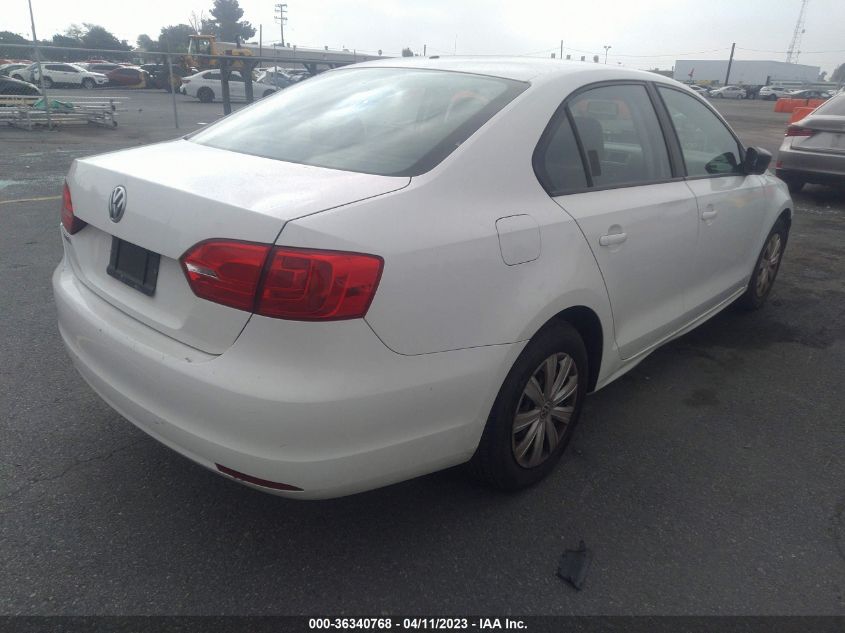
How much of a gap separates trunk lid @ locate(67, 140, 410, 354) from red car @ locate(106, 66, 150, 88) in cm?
4290

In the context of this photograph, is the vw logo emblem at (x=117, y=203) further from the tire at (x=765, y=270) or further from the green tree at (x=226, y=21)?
the green tree at (x=226, y=21)

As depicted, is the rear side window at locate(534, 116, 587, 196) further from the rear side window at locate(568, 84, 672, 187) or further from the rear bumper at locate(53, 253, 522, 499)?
the rear bumper at locate(53, 253, 522, 499)

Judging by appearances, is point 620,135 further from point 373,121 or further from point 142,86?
point 142,86

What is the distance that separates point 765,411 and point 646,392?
0.59m

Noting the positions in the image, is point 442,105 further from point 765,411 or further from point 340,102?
point 765,411

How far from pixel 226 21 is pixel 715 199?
326 ft

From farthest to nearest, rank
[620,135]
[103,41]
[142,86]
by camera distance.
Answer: [103,41], [142,86], [620,135]

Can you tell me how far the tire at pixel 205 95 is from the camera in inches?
1206

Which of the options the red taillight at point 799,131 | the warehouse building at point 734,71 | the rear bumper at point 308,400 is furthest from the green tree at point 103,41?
the warehouse building at point 734,71

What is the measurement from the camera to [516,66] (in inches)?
113

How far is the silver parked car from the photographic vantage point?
8602mm

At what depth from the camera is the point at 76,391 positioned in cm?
328

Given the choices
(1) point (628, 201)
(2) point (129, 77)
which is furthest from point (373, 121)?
(2) point (129, 77)

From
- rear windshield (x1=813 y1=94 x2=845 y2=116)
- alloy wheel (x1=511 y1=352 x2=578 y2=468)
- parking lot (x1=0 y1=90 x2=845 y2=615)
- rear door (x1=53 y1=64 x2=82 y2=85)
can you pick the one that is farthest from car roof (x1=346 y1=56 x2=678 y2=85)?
rear door (x1=53 y1=64 x2=82 y2=85)
